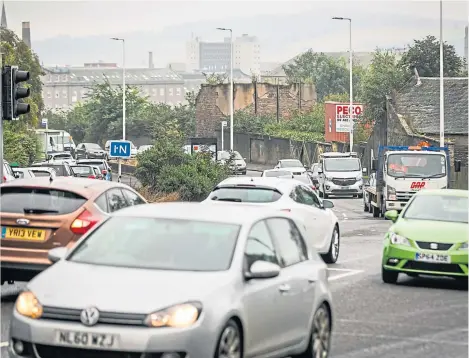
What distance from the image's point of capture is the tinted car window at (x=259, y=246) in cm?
1015

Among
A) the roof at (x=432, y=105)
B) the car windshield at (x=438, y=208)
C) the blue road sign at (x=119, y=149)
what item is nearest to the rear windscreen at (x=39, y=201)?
the car windshield at (x=438, y=208)

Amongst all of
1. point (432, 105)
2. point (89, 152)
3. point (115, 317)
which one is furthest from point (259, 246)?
point (89, 152)

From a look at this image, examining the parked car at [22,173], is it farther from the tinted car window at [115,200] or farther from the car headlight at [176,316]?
the car headlight at [176,316]

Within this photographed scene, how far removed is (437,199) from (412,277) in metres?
1.47

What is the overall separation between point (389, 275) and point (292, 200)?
116 inches

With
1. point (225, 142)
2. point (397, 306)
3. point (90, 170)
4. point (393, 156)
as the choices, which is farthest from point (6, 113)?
point (225, 142)

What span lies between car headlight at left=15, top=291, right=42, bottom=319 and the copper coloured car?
5802mm

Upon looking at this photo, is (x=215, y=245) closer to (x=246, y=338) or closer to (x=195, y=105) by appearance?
(x=246, y=338)

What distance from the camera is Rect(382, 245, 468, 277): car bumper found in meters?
18.2

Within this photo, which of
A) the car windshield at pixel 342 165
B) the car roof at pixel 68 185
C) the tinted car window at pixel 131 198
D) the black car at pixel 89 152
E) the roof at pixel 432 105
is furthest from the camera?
the black car at pixel 89 152

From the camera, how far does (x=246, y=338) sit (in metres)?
9.66

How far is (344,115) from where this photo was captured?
92.7 metres

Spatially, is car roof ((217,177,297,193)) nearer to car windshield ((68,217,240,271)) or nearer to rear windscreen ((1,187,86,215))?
rear windscreen ((1,187,86,215))

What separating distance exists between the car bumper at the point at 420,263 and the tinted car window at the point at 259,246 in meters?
8.00
